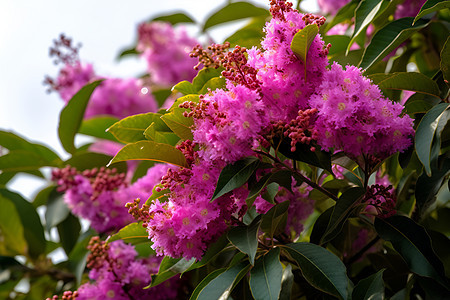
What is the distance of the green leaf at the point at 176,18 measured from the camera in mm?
2896

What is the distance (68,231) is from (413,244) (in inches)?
55.8

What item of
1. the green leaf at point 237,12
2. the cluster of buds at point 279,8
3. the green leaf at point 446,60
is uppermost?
the cluster of buds at point 279,8

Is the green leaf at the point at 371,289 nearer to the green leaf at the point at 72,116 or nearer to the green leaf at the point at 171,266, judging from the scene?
the green leaf at the point at 171,266

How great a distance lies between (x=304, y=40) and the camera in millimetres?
1072

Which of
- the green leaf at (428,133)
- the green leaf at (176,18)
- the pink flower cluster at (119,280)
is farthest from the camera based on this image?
the green leaf at (176,18)

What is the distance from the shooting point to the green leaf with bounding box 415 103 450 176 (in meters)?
0.99

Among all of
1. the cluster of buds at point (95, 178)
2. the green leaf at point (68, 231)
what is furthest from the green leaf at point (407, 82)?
the green leaf at point (68, 231)

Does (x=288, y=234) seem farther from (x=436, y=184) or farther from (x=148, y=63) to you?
(x=148, y=63)

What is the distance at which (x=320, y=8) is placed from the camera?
2.33 metres

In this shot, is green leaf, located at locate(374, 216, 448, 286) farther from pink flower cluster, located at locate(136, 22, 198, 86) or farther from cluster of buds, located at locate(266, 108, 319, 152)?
pink flower cluster, located at locate(136, 22, 198, 86)

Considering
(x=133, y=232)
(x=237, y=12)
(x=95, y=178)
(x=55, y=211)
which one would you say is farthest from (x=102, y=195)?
(x=237, y=12)

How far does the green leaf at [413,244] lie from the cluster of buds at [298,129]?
279 mm

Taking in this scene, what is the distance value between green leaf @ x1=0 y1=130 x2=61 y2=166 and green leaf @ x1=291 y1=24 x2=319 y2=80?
1384mm

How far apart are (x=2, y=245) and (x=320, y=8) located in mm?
1702
